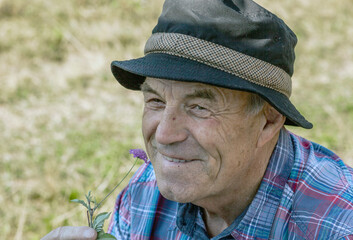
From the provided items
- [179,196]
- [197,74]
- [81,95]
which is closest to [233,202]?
[179,196]

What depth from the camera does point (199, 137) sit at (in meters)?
1.97

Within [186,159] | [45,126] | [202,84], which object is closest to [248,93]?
[202,84]

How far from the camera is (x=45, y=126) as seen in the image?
5094 mm

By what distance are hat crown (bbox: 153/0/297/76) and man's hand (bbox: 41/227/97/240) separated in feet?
2.98

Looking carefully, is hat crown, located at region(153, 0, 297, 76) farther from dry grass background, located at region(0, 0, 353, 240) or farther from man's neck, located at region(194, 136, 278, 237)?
dry grass background, located at region(0, 0, 353, 240)

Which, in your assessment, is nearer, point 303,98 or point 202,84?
point 202,84

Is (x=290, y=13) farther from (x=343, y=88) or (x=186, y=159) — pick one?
(x=186, y=159)

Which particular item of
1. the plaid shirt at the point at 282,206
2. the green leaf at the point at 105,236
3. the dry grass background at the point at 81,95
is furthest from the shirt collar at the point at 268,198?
the dry grass background at the point at 81,95

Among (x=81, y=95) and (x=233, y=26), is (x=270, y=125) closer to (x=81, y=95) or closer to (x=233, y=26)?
(x=233, y=26)

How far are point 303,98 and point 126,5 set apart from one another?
129 inches

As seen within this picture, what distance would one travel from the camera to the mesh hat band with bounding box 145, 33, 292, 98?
6.13 feet

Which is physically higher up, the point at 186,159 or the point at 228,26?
the point at 228,26

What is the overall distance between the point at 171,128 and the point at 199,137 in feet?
0.41

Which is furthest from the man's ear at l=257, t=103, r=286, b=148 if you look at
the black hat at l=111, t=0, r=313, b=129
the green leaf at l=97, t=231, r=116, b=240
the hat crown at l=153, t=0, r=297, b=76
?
the green leaf at l=97, t=231, r=116, b=240
